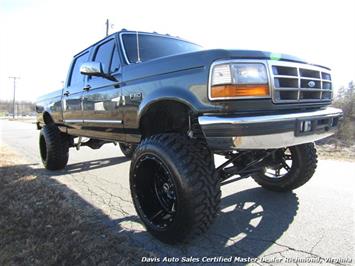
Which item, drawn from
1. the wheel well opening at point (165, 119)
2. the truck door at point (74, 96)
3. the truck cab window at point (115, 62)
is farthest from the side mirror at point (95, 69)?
the truck door at point (74, 96)

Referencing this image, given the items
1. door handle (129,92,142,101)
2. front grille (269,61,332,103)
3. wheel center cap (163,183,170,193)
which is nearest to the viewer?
front grille (269,61,332,103)

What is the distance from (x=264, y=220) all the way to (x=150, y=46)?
2.47 meters

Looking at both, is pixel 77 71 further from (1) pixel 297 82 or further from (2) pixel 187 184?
(1) pixel 297 82

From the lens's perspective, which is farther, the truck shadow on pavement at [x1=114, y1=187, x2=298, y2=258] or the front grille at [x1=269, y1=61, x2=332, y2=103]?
the truck shadow on pavement at [x1=114, y1=187, x2=298, y2=258]

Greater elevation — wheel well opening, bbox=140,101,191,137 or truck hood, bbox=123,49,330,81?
truck hood, bbox=123,49,330,81

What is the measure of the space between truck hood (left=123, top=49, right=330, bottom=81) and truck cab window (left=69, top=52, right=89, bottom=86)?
224 centimetres

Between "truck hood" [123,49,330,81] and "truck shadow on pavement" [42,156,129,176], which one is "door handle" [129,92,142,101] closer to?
"truck hood" [123,49,330,81]

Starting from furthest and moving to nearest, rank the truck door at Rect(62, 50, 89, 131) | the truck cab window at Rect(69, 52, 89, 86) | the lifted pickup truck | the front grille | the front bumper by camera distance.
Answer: the truck cab window at Rect(69, 52, 89, 86) → the truck door at Rect(62, 50, 89, 131) → the front grille → the lifted pickup truck → the front bumper

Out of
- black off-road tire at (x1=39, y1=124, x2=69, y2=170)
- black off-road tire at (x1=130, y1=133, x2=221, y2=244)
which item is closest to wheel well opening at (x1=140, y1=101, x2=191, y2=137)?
black off-road tire at (x1=130, y1=133, x2=221, y2=244)

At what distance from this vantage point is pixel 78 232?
3.23 m

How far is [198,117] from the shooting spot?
2695mm

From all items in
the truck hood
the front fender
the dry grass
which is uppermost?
the truck hood

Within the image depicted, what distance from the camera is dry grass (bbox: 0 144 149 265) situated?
2.73 meters

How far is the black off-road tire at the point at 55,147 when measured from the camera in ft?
20.0
